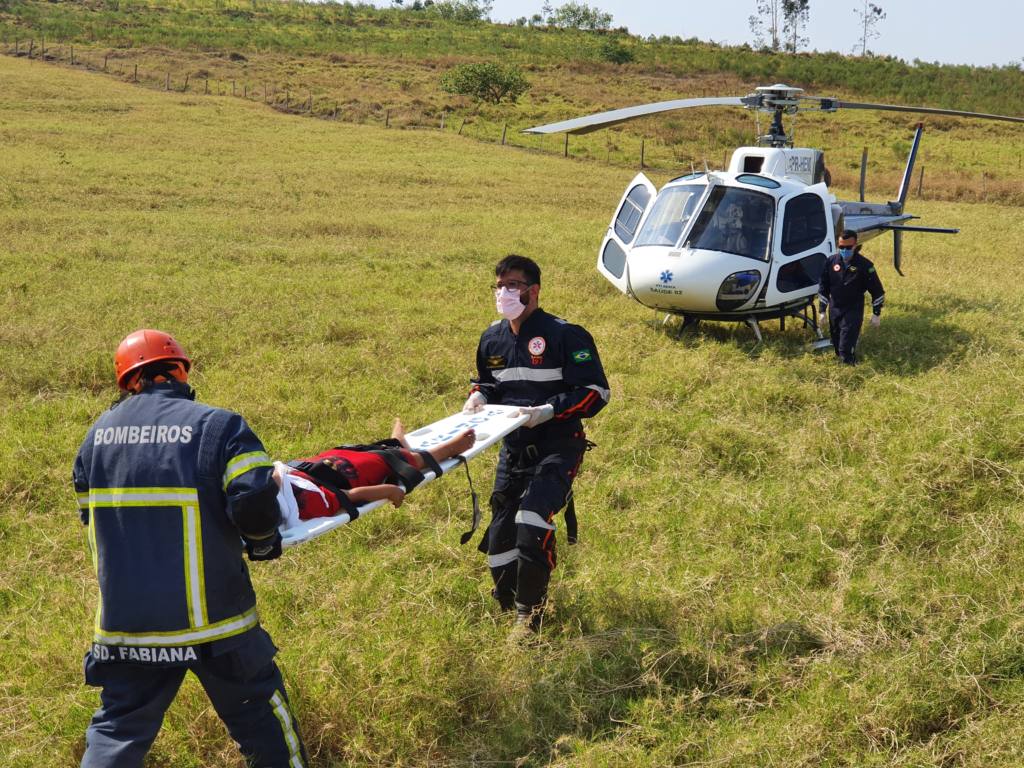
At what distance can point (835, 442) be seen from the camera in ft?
23.8

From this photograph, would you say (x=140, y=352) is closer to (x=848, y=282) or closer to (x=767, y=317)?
(x=848, y=282)

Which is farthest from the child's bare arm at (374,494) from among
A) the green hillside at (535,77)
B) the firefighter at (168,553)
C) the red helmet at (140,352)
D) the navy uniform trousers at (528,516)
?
the green hillside at (535,77)

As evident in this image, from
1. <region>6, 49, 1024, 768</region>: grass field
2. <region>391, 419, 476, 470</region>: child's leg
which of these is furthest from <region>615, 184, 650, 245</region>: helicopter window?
<region>391, 419, 476, 470</region>: child's leg

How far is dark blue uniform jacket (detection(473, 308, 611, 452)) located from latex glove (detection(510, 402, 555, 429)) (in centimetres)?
7

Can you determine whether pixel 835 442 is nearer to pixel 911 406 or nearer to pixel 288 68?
pixel 911 406

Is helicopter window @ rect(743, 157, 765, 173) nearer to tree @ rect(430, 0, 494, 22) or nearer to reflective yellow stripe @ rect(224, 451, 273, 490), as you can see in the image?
reflective yellow stripe @ rect(224, 451, 273, 490)

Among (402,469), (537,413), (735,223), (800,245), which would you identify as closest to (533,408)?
(537,413)

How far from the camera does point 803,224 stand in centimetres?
1073

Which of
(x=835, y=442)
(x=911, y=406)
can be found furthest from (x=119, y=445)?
(x=911, y=406)

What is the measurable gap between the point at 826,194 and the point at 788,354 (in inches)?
95.6

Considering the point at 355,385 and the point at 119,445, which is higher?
the point at 119,445

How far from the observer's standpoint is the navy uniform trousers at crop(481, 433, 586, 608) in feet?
14.9

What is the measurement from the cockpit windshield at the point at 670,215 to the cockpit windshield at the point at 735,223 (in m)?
0.17

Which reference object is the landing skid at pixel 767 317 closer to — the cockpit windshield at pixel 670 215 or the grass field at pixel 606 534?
the grass field at pixel 606 534
